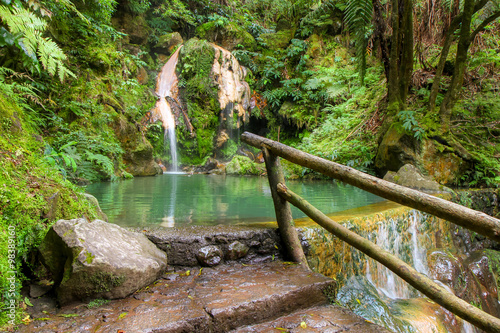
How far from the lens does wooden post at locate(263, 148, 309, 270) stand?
7.51ft

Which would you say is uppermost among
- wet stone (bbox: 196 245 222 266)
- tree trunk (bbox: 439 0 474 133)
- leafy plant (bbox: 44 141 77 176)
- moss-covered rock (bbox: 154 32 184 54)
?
moss-covered rock (bbox: 154 32 184 54)

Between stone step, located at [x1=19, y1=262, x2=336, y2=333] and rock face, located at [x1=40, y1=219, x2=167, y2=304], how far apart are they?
82 millimetres

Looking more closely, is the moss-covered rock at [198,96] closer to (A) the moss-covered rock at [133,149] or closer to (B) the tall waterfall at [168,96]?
(B) the tall waterfall at [168,96]

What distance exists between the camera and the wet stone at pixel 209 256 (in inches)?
83.7

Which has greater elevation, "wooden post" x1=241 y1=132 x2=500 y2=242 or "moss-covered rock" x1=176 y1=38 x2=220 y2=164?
"moss-covered rock" x1=176 y1=38 x2=220 y2=164

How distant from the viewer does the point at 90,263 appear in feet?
4.76

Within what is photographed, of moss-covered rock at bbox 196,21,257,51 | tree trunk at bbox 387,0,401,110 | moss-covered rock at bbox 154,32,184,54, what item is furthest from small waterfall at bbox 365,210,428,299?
moss-covered rock at bbox 154,32,184,54

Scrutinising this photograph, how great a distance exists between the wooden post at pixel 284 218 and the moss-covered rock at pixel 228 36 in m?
14.3

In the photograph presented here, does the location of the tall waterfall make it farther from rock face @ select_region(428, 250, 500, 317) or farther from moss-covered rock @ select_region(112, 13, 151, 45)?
rock face @ select_region(428, 250, 500, 317)

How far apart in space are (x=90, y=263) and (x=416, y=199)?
1.79m

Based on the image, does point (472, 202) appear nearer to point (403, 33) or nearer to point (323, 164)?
point (403, 33)

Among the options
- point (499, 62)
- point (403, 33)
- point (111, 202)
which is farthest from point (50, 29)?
point (499, 62)

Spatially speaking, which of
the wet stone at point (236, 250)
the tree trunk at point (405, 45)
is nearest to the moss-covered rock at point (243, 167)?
the tree trunk at point (405, 45)

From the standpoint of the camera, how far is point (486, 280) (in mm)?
3426
